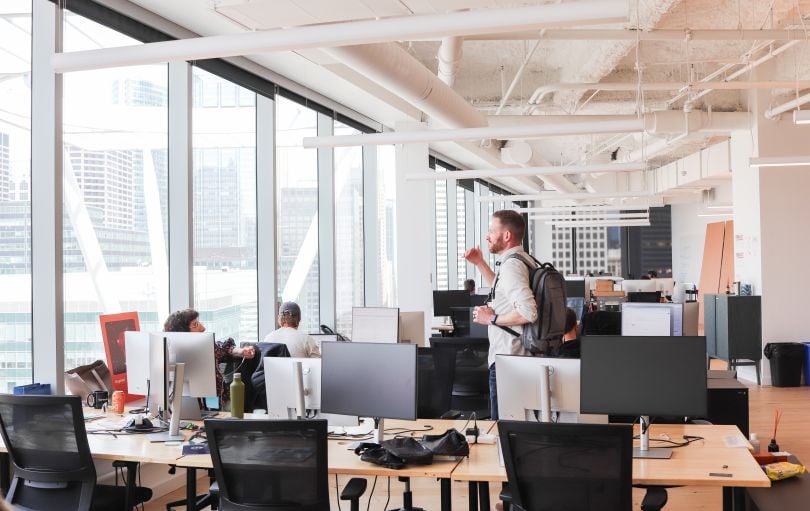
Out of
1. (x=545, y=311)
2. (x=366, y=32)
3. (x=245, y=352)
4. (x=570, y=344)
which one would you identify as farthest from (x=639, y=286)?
(x=366, y=32)

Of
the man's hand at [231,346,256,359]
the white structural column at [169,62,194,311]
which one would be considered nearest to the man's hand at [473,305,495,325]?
the man's hand at [231,346,256,359]

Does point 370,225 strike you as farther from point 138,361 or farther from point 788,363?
point 138,361

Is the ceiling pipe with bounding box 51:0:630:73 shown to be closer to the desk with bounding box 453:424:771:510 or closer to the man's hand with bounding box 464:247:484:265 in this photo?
the man's hand with bounding box 464:247:484:265

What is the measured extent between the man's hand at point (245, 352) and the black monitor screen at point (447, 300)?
511 cm

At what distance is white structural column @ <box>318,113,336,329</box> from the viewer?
30.8 feet

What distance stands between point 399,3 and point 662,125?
664 centimetres

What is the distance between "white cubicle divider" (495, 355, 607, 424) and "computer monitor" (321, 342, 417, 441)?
1.50 ft

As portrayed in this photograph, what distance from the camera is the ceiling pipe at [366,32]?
294 centimetres

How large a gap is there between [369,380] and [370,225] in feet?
24.2

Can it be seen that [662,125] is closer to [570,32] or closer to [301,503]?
[570,32]

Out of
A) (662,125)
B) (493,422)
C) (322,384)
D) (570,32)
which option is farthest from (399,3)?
(662,125)

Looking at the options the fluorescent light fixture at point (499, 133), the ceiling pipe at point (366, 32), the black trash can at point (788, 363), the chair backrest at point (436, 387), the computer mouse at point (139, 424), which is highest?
the fluorescent light fixture at point (499, 133)

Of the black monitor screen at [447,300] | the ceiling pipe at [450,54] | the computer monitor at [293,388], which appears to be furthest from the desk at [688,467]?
the black monitor screen at [447,300]

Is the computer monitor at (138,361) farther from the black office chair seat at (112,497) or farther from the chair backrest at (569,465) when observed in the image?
the chair backrest at (569,465)
